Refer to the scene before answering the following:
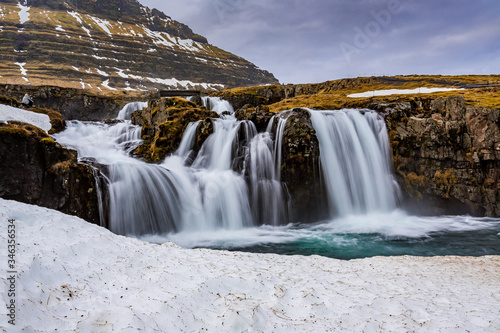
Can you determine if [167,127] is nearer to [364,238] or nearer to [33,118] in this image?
[33,118]

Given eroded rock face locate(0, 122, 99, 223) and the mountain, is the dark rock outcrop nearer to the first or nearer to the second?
eroded rock face locate(0, 122, 99, 223)

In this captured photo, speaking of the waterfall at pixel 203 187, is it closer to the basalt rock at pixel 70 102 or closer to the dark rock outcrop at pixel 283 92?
the dark rock outcrop at pixel 283 92

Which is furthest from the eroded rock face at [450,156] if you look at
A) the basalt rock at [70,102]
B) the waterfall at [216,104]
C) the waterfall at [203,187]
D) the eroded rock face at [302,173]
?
the basalt rock at [70,102]

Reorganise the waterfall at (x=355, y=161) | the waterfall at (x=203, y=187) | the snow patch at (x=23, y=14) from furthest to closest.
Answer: the snow patch at (x=23, y=14)
the waterfall at (x=355, y=161)
the waterfall at (x=203, y=187)

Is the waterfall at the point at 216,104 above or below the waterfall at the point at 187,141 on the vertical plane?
above

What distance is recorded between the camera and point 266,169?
1798 centimetres

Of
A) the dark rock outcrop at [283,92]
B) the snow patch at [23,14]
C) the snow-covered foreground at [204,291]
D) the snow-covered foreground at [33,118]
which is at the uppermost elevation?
the snow patch at [23,14]

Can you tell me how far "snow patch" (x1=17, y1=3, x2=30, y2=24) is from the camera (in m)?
159

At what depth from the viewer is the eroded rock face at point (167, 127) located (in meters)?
20.2

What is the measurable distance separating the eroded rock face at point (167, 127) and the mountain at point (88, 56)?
10705cm

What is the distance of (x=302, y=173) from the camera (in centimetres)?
1786

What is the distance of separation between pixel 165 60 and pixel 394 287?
182742 millimetres

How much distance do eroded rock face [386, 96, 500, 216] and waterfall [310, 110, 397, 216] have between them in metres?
1.16

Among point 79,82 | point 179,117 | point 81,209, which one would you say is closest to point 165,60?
point 79,82
